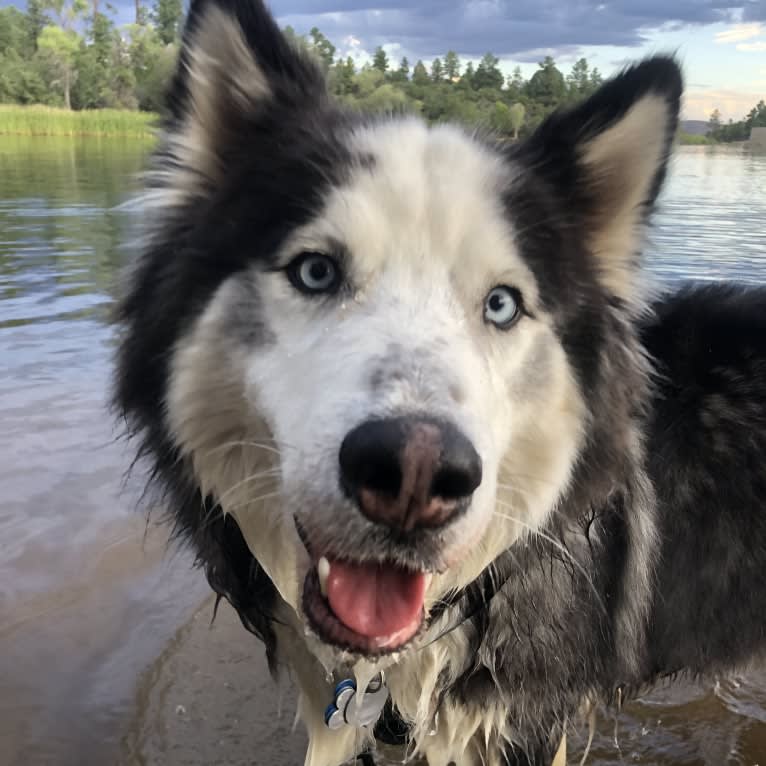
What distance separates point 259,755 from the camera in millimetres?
2805

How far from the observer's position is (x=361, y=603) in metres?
1.80

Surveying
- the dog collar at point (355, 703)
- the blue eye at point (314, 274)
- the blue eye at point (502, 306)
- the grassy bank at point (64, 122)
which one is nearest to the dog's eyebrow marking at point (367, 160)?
the blue eye at point (314, 274)

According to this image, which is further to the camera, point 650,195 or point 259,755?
point 259,755

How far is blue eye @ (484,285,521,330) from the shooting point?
2.03 m

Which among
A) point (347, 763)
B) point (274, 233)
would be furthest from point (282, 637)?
point (274, 233)

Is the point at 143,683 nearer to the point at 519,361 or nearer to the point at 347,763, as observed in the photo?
the point at 347,763

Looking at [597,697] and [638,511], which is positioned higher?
[638,511]

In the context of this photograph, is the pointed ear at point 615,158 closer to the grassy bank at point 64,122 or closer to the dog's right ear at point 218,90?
the dog's right ear at point 218,90

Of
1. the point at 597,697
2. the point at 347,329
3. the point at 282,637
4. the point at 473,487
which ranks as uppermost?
the point at 347,329

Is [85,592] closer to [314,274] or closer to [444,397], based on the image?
[314,274]

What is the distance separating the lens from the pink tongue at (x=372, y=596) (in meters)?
1.78

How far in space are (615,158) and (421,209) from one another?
766mm

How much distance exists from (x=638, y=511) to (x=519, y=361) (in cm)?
81

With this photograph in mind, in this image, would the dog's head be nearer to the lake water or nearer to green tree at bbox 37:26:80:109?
the lake water
